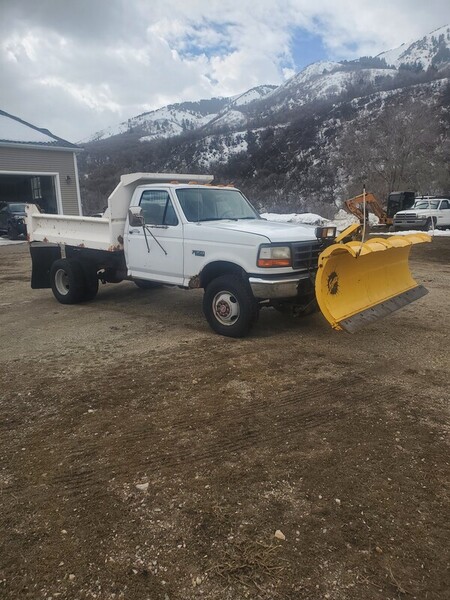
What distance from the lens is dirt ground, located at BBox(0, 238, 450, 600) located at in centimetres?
237

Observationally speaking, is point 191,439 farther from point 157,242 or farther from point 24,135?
point 24,135

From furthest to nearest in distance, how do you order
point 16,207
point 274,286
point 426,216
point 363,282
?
point 16,207
point 426,216
point 363,282
point 274,286

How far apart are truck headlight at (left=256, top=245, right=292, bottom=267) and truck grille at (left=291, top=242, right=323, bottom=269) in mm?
97

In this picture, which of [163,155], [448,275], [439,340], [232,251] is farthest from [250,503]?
[163,155]

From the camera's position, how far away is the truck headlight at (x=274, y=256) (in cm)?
559

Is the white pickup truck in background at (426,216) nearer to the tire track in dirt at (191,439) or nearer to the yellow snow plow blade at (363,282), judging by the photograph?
the yellow snow plow blade at (363,282)

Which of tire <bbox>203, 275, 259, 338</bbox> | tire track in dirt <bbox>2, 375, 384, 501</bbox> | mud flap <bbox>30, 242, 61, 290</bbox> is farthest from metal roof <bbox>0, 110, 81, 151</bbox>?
tire track in dirt <bbox>2, 375, 384, 501</bbox>

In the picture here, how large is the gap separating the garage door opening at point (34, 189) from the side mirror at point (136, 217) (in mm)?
19168

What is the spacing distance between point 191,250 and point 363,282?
2285 mm

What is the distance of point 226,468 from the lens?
3.22 meters

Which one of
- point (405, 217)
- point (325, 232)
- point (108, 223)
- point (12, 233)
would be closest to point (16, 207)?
point (12, 233)

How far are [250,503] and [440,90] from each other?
224 ft

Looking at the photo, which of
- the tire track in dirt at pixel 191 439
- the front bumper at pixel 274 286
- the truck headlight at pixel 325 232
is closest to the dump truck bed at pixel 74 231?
the front bumper at pixel 274 286

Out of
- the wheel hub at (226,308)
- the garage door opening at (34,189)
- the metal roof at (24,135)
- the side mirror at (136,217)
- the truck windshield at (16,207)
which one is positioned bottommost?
the wheel hub at (226,308)
